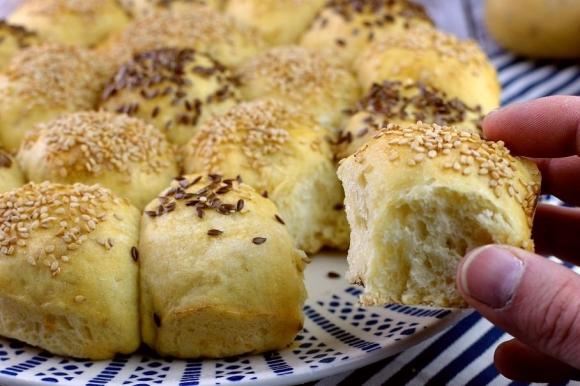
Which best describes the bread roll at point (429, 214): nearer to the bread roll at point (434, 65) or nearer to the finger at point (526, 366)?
the finger at point (526, 366)

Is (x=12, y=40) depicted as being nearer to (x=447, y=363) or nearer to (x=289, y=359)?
(x=289, y=359)

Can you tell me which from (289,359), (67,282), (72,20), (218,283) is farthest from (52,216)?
(72,20)

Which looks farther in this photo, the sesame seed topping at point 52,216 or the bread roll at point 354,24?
the bread roll at point 354,24

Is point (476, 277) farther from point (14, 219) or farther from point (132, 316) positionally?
point (14, 219)

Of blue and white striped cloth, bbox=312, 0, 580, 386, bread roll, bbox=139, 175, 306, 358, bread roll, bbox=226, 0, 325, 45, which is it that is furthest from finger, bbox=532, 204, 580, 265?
bread roll, bbox=226, 0, 325, 45

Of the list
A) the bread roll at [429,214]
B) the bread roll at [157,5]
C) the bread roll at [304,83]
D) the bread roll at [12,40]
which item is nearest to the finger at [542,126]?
the bread roll at [429,214]

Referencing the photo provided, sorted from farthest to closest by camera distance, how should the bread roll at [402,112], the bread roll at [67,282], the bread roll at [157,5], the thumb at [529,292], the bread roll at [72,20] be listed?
the bread roll at [157,5], the bread roll at [72,20], the bread roll at [402,112], the bread roll at [67,282], the thumb at [529,292]

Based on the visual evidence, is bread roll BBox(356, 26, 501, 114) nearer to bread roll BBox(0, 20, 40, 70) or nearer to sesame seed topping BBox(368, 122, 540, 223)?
sesame seed topping BBox(368, 122, 540, 223)
